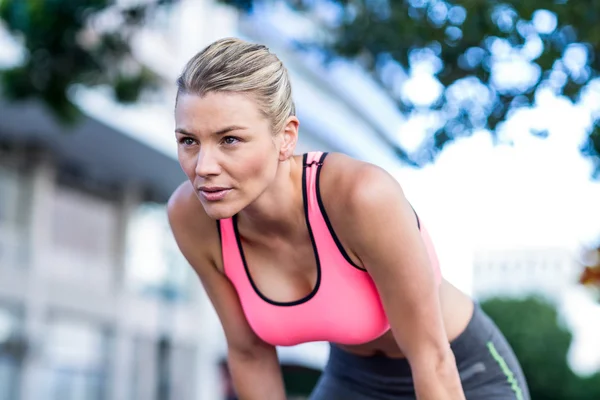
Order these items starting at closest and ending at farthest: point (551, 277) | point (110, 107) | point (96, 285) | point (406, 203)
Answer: point (406, 203), point (110, 107), point (96, 285), point (551, 277)

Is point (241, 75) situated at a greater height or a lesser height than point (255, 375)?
greater

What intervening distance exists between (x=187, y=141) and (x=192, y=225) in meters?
0.48

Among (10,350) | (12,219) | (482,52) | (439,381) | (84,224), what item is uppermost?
(84,224)

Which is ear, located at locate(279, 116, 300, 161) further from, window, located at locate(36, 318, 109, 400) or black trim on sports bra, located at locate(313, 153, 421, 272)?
window, located at locate(36, 318, 109, 400)

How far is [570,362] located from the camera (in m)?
41.5

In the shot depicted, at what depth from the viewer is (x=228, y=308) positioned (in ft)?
9.23

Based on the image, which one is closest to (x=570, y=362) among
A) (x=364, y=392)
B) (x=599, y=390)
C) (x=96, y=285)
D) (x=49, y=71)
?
(x=599, y=390)

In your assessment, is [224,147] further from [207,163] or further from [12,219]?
[12,219]

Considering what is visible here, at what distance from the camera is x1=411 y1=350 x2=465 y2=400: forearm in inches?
97.6

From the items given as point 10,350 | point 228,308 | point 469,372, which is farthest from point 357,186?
point 10,350

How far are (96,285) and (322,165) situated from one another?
790 inches

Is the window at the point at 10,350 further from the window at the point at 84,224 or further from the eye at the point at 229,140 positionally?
the eye at the point at 229,140

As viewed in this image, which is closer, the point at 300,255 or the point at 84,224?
the point at 300,255

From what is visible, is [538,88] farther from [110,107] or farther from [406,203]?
[110,107]
